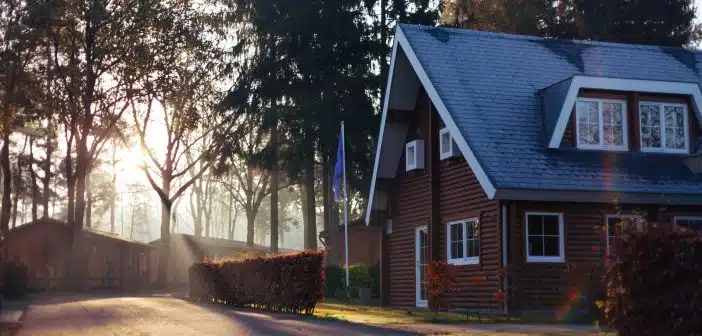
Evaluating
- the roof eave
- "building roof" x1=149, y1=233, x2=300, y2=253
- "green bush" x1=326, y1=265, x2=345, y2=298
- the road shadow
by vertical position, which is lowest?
the road shadow

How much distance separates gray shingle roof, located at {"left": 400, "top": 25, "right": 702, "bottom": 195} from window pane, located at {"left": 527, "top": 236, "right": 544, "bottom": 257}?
5.43ft

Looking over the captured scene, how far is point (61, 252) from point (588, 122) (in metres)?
48.4

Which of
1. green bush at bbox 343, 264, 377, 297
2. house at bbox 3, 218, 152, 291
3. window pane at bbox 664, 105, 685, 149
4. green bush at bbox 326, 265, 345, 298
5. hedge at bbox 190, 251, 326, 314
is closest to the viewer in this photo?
hedge at bbox 190, 251, 326, 314

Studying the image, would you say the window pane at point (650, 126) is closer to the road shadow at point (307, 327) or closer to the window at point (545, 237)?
the window at point (545, 237)

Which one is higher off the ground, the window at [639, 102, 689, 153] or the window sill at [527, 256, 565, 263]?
the window at [639, 102, 689, 153]

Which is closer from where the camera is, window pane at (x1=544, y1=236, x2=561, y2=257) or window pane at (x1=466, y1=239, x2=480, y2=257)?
window pane at (x1=544, y1=236, x2=561, y2=257)

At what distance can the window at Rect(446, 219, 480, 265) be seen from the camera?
24.9 metres

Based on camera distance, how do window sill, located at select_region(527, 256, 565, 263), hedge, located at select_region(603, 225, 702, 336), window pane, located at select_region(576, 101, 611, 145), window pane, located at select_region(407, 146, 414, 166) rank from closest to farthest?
1. hedge, located at select_region(603, 225, 702, 336)
2. window sill, located at select_region(527, 256, 565, 263)
3. window pane, located at select_region(576, 101, 611, 145)
4. window pane, located at select_region(407, 146, 414, 166)

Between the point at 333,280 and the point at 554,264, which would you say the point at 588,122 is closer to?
the point at 554,264

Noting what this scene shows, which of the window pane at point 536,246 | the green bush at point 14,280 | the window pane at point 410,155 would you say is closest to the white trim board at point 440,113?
the window pane at point 410,155

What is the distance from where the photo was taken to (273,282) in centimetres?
2405

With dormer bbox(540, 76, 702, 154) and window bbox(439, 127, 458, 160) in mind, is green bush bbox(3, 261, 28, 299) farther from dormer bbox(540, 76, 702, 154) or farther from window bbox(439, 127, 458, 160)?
dormer bbox(540, 76, 702, 154)

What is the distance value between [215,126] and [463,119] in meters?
29.1

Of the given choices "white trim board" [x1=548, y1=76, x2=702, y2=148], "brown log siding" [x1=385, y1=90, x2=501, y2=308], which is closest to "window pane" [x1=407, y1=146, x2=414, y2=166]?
"brown log siding" [x1=385, y1=90, x2=501, y2=308]
